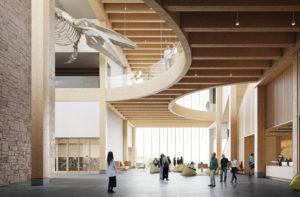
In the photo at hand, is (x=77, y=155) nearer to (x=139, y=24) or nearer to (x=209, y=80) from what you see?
(x=139, y=24)

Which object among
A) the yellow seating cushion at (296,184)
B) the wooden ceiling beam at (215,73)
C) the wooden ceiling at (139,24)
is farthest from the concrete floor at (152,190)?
the wooden ceiling at (139,24)

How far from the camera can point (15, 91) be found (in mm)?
15094

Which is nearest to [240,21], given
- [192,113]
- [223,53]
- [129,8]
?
[223,53]

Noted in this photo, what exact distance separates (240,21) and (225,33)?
1963mm

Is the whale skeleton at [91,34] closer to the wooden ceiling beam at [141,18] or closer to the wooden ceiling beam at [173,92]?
the wooden ceiling beam at [173,92]

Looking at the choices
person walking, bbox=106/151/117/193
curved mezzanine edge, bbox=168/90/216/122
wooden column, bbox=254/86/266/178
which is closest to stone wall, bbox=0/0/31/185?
person walking, bbox=106/151/117/193

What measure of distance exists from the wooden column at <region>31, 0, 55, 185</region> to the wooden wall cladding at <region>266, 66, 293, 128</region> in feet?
32.5

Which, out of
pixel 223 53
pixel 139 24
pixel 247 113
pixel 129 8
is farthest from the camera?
pixel 139 24

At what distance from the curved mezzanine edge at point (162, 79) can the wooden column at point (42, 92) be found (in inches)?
222

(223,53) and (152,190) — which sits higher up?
(223,53)

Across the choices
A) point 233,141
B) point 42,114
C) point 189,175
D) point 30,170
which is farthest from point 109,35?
point 233,141

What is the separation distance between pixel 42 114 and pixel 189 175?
1161 cm

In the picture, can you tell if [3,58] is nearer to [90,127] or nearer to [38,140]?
[38,140]

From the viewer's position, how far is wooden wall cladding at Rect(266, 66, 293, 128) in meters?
17.0
